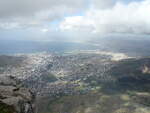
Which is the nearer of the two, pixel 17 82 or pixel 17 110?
pixel 17 110

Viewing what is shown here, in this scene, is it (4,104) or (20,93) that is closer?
(4,104)

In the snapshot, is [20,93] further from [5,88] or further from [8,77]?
[8,77]

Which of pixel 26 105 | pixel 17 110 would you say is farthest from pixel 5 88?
pixel 17 110

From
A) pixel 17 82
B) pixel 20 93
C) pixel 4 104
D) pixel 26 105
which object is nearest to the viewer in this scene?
pixel 4 104

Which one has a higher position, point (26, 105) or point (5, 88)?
point (5, 88)

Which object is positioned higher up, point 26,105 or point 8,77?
point 8,77

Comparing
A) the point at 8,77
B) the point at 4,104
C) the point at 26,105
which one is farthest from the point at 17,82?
the point at 4,104

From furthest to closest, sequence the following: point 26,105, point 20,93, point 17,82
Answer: point 17,82, point 20,93, point 26,105

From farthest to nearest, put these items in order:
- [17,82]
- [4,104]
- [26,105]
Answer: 1. [17,82]
2. [26,105]
3. [4,104]

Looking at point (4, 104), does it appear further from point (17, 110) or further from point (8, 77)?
point (8, 77)
